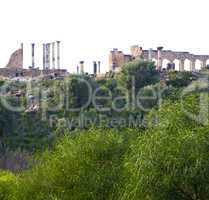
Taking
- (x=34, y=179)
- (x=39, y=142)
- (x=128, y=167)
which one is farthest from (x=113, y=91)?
(x=128, y=167)

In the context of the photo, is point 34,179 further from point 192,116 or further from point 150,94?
point 150,94

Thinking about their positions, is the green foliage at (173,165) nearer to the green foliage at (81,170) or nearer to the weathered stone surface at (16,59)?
the green foliage at (81,170)

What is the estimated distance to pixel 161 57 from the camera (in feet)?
253

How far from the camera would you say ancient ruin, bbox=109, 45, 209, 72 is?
73375 millimetres

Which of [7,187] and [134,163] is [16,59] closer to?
[7,187]

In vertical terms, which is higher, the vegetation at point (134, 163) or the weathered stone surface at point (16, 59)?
the weathered stone surface at point (16, 59)

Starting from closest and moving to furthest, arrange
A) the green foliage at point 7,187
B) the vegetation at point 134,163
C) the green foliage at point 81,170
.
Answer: the vegetation at point 134,163, the green foliage at point 81,170, the green foliage at point 7,187

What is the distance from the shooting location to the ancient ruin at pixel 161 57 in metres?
73.4

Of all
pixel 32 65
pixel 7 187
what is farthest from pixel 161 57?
pixel 7 187

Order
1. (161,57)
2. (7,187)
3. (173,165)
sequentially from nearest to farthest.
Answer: (173,165), (7,187), (161,57)

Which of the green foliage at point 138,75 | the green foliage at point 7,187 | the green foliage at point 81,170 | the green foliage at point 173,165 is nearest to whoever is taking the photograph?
the green foliage at point 173,165

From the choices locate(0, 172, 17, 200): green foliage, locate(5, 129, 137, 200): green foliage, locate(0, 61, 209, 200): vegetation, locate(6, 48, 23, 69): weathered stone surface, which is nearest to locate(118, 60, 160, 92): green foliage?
locate(0, 172, 17, 200): green foliage

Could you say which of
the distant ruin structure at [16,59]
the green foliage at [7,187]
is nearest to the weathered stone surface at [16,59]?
the distant ruin structure at [16,59]

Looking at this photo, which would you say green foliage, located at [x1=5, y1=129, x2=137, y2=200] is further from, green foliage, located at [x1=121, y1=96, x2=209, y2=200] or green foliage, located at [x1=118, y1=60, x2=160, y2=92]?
green foliage, located at [x1=118, y1=60, x2=160, y2=92]
